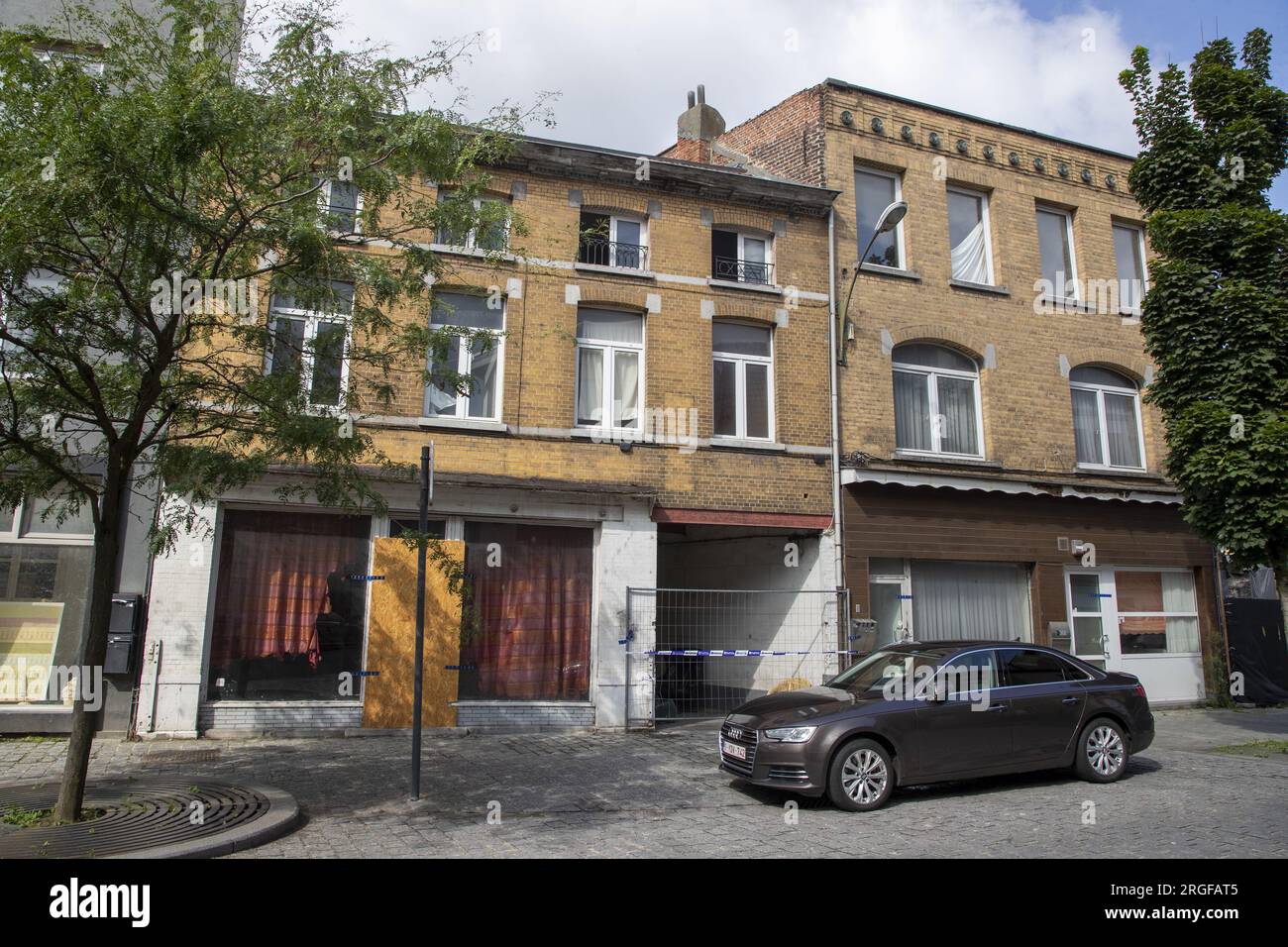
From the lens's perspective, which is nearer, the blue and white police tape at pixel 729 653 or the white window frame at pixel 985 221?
the blue and white police tape at pixel 729 653

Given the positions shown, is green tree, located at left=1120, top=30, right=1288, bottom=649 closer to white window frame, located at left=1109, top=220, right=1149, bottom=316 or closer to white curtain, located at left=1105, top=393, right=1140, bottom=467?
white curtain, located at left=1105, top=393, right=1140, bottom=467

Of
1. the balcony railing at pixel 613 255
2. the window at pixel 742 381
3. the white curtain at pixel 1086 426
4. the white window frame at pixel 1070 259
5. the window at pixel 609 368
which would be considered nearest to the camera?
the window at pixel 609 368

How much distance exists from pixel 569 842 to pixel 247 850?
2.34 m

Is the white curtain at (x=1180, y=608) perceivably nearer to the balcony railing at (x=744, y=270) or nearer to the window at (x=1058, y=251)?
the window at (x=1058, y=251)

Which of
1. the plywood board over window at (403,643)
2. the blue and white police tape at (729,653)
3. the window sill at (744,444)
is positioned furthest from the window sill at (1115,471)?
the plywood board over window at (403,643)

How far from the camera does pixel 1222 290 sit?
11.8m

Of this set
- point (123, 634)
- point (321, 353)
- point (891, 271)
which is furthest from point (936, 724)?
point (123, 634)

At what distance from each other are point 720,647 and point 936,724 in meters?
5.88

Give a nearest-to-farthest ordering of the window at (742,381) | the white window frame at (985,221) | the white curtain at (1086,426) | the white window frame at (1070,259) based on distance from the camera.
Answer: the window at (742,381) < the white window frame at (985,221) < the white curtain at (1086,426) < the white window frame at (1070,259)

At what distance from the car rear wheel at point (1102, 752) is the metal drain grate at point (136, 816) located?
26.0 feet

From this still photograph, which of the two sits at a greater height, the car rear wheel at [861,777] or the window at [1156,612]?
the window at [1156,612]

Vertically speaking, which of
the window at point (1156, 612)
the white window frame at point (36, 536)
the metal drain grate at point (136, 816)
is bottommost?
the metal drain grate at point (136, 816)

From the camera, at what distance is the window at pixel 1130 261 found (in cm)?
1784

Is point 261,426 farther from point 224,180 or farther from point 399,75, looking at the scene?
point 399,75
